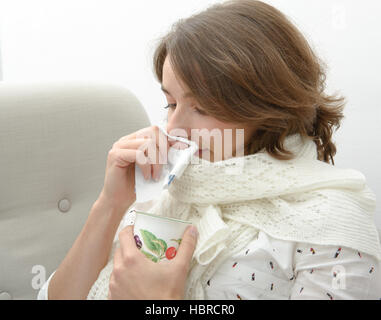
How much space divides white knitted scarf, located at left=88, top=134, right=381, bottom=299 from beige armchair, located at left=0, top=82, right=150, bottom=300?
26 cm

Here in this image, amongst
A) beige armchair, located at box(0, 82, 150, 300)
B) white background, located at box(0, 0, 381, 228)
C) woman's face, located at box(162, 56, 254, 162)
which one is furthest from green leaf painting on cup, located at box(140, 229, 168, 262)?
white background, located at box(0, 0, 381, 228)

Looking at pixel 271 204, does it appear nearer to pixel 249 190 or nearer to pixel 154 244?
pixel 249 190

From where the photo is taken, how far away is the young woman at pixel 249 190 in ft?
2.37

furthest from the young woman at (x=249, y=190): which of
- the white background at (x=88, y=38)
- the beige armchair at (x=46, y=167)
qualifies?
the white background at (x=88, y=38)

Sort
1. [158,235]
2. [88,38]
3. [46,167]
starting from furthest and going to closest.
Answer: [88,38] → [46,167] → [158,235]

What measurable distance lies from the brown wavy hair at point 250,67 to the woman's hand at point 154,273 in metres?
0.26

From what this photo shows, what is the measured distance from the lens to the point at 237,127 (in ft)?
2.69

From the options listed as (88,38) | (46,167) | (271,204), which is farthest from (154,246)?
(88,38)

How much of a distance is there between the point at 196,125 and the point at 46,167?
465mm

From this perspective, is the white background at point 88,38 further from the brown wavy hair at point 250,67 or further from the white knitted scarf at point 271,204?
the white knitted scarf at point 271,204

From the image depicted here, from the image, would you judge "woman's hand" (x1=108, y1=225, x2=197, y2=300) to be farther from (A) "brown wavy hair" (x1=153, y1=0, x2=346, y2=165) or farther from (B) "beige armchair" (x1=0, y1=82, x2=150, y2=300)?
(B) "beige armchair" (x1=0, y1=82, x2=150, y2=300)

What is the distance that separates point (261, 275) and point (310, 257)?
10cm

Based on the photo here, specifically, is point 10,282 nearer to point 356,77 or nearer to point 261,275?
point 261,275

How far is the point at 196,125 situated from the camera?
802 mm
